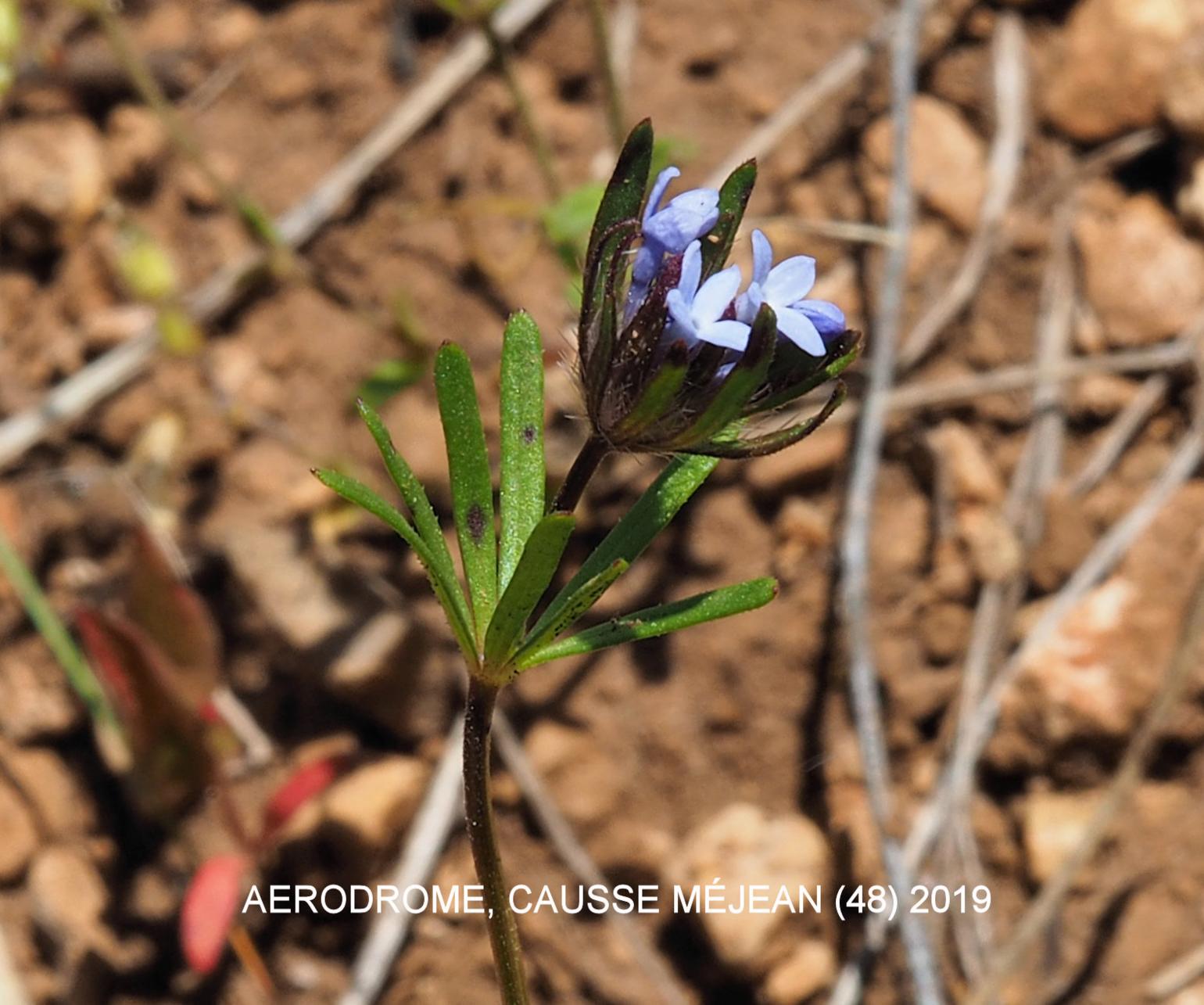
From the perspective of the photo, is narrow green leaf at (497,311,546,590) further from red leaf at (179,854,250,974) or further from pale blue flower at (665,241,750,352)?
red leaf at (179,854,250,974)

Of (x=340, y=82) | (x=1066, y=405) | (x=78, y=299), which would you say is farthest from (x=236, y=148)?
(x=1066, y=405)

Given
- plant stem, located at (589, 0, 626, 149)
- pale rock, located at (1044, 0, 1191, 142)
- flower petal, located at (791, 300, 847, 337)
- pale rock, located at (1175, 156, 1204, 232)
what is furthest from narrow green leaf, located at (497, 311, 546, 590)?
pale rock, located at (1044, 0, 1191, 142)

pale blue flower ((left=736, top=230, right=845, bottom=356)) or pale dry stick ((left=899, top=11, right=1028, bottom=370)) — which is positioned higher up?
pale dry stick ((left=899, top=11, right=1028, bottom=370))

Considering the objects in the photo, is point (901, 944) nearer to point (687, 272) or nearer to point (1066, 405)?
point (1066, 405)

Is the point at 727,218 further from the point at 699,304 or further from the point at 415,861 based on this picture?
the point at 415,861

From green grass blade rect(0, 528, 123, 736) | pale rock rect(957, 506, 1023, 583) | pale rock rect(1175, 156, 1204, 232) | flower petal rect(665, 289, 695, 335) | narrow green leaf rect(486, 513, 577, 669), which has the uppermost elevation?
pale rock rect(1175, 156, 1204, 232)

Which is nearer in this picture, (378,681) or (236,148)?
(378,681)
